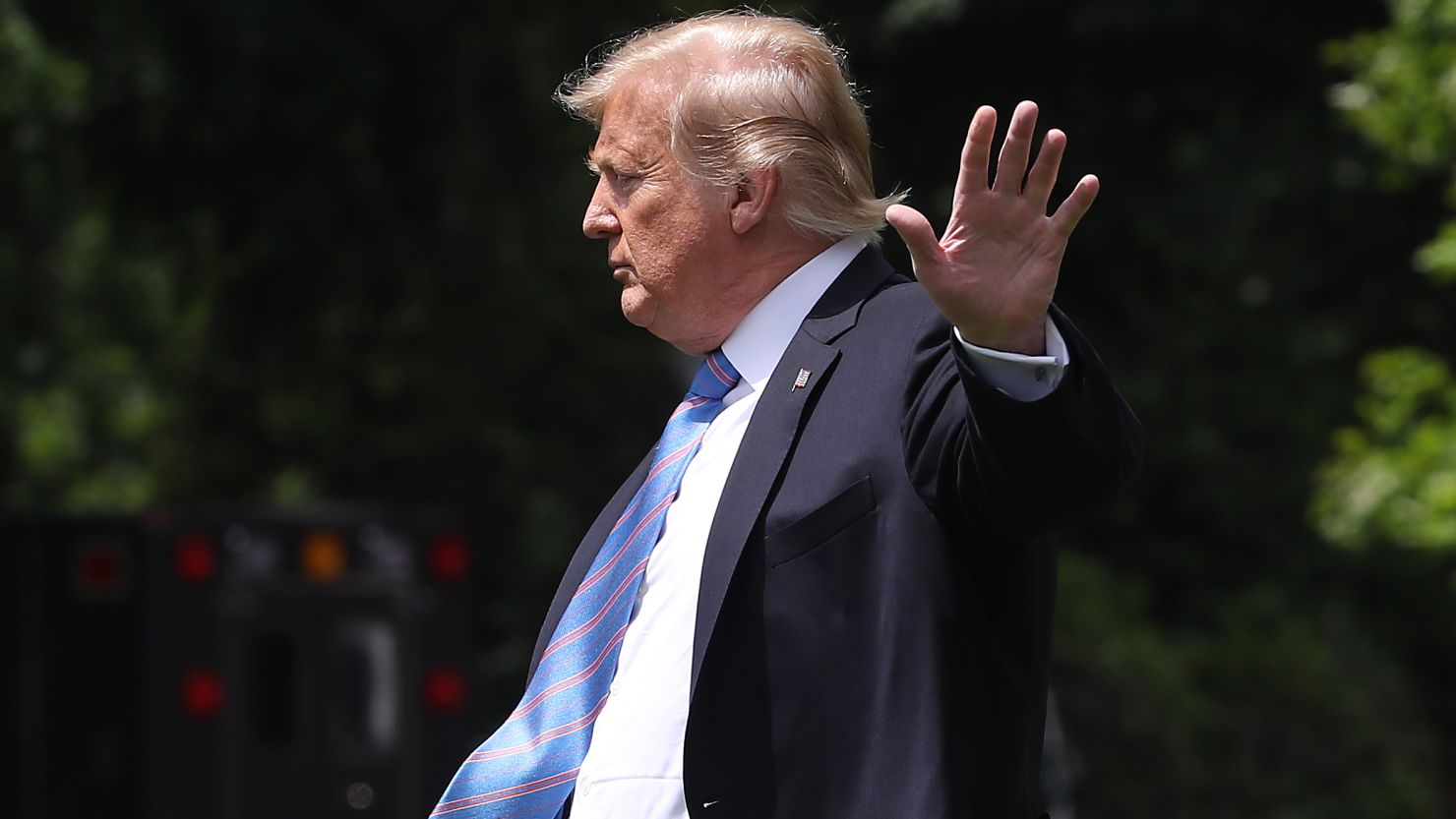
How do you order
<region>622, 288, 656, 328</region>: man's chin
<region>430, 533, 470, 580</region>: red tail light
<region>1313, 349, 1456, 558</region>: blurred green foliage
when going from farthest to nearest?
<region>430, 533, 470, 580</region>: red tail light < <region>1313, 349, 1456, 558</region>: blurred green foliage < <region>622, 288, 656, 328</region>: man's chin

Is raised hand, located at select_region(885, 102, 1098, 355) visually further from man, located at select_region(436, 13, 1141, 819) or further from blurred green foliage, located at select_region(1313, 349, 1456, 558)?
blurred green foliage, located at select_region(1313, 349, 1456, 558)

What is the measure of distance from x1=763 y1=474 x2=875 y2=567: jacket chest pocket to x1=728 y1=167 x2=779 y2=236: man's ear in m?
0.40

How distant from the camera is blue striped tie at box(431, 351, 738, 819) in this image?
7.63 feet

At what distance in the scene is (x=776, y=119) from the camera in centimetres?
233

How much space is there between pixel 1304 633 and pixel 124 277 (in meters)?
9.42

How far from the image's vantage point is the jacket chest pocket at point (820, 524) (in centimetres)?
211

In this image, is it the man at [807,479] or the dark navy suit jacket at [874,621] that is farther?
the dark navy suit jacket at [874,621]

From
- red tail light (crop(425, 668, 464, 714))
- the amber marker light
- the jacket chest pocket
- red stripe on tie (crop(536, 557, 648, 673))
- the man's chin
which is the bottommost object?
red tail light (crop(425, 668, 464, 714))

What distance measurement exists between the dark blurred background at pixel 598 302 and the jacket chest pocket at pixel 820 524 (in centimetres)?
711

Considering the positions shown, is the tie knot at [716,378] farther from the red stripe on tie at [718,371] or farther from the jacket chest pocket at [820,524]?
the jacket chest pocket at [820,524]

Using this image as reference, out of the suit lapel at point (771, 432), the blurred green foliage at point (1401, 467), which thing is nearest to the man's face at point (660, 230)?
the suit lapel at point (771, 432)

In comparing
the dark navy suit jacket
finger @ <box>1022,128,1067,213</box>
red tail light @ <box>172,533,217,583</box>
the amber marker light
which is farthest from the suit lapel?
the amber marker light

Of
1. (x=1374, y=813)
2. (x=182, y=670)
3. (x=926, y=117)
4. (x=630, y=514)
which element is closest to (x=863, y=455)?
(x=630, y=514)

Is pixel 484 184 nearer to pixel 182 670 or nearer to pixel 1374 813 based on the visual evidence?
pixel 182 670
